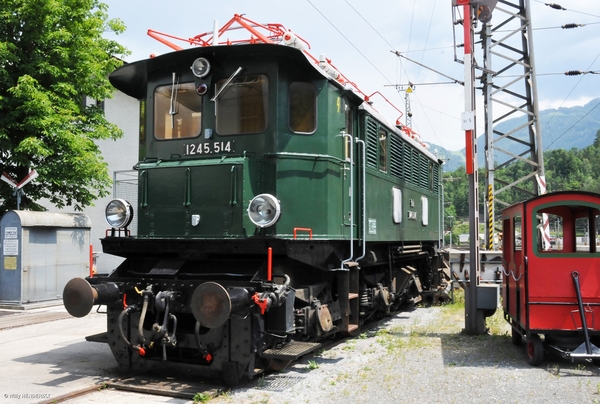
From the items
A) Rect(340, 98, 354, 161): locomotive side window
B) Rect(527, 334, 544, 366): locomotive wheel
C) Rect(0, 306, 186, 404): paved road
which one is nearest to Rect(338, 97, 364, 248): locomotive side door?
Rect(340, 98, 354, 161): locomotive side window

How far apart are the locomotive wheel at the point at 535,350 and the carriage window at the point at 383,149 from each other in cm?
346

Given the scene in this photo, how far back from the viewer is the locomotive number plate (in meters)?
7.02

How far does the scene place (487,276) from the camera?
44.9ft

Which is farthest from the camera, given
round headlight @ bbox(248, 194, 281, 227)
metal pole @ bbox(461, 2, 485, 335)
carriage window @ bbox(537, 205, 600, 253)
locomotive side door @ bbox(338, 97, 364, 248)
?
metal pole @ bbox(461, 2, 485, 335)

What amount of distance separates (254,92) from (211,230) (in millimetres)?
1777

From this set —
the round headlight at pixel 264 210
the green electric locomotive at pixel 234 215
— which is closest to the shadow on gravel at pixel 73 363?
the green electric locomotive at pixel 234 215

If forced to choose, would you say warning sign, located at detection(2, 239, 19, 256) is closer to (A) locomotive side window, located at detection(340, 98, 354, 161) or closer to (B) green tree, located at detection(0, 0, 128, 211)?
(B) green tree, located at detection(0, 0, 128, 211)

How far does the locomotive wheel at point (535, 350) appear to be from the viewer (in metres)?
7.34

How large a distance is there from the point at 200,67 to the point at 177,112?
700 mm

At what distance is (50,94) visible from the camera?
46.9 ft

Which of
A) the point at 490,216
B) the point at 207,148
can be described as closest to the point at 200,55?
the point at 207,148

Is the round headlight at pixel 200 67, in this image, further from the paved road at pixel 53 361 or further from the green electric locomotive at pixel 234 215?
the paved road at pixel 53 361

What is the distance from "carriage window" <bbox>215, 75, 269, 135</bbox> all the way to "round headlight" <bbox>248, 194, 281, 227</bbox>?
105cm

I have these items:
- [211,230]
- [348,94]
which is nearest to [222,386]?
[211,230]
